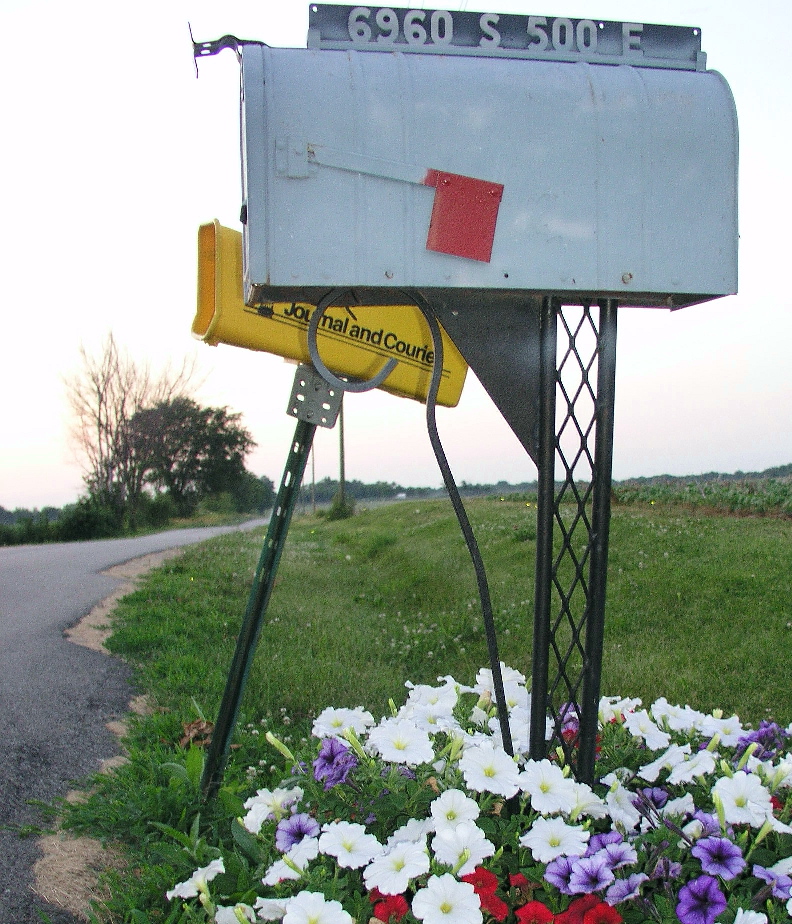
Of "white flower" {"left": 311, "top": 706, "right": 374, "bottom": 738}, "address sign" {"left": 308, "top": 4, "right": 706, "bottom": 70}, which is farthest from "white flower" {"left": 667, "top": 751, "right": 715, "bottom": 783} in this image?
"address sign" {"left": 308, "top": 4, "right": 706, "bottom": 70}

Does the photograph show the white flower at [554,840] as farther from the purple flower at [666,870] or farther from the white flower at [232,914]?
the white flower at [232,914]

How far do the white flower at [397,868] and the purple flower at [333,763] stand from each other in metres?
0.32

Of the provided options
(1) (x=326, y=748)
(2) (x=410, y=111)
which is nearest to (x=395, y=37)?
(2) (x=410, y=111)

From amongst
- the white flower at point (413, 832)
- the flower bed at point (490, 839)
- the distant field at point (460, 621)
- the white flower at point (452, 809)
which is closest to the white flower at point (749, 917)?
the flower bed at point (490, 839)

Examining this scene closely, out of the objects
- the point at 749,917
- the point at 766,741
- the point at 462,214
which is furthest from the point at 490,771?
the point at 462,214

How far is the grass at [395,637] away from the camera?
3.42m

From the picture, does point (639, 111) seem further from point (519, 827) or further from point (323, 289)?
point (519, 827)

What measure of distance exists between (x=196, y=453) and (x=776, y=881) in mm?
44567

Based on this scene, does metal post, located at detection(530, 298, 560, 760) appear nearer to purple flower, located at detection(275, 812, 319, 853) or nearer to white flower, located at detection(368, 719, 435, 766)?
white flower, located at detection(368, 719, 435, 766)

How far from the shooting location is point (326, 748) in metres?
2.32

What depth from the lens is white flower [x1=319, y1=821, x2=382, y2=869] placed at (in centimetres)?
192

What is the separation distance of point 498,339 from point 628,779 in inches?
59.5

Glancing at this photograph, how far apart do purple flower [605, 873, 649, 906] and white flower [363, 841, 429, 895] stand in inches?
18.1

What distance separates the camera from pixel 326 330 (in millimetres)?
2658
